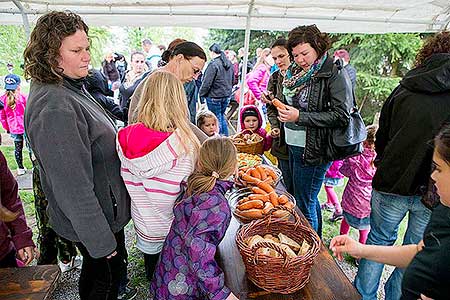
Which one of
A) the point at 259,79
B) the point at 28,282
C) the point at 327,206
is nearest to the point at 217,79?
the point at 259,79

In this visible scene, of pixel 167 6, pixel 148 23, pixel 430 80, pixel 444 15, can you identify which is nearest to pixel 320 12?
pixel 444 15

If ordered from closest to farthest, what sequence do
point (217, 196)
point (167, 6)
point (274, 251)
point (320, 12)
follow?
point (274, 251) < point (217, 196) < point (167, 6) < point (320, 12)

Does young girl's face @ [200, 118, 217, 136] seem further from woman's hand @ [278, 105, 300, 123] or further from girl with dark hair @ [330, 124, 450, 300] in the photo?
girl with dark hair @ [330, 124, 450, 300]

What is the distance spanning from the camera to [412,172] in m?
1.76

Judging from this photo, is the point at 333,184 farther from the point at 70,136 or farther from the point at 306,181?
the point at 70,136

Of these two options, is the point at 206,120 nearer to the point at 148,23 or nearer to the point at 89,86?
the point at 89,86

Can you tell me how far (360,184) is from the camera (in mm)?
2680

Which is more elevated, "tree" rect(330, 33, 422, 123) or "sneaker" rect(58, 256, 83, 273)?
"tree" rect(330, 33, 422, 123)

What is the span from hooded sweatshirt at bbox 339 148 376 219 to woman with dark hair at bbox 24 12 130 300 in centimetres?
185

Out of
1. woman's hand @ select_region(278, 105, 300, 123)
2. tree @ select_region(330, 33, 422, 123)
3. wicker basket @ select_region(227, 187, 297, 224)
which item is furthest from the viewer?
tree @ select_region(330, 33, 422, 123)

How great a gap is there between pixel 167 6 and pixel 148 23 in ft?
1.56

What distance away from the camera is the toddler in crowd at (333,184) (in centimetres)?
330

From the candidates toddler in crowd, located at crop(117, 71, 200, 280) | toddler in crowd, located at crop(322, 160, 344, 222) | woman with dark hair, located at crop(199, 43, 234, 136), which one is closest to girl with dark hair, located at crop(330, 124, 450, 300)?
toddler in crowd, located at crop(117, 71, 200, 280)

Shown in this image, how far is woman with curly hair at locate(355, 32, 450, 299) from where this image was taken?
1.67 meters
